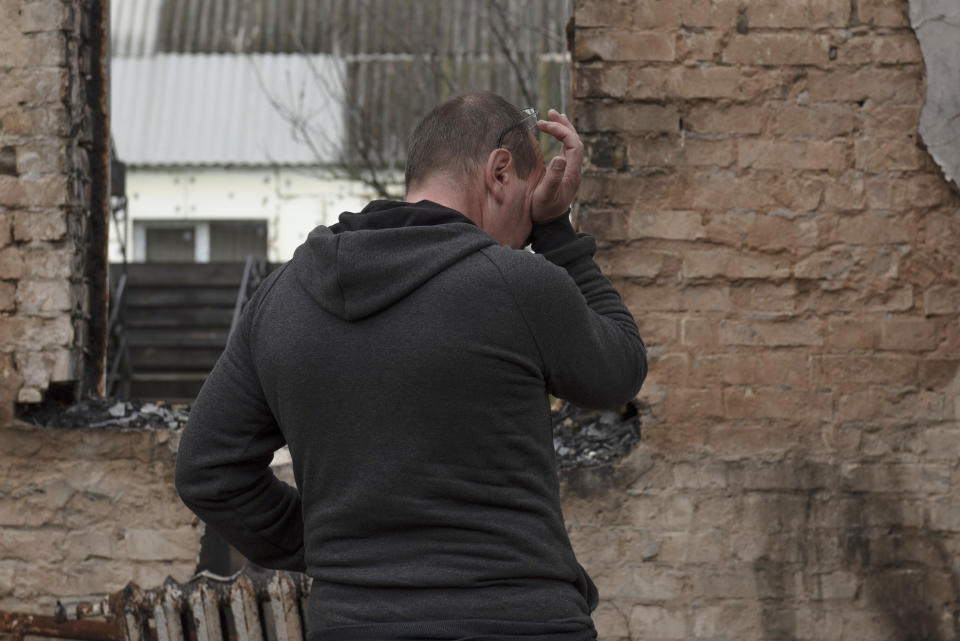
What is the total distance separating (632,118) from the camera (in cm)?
343

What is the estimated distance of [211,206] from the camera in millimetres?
12242

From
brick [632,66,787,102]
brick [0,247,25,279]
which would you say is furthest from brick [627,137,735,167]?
brick [0,247,25,279]

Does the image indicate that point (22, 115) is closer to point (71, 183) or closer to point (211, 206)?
point (71, 183)

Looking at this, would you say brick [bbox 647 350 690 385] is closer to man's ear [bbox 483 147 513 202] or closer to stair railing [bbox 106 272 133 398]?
man's ear [bbox 483 147 513 202]

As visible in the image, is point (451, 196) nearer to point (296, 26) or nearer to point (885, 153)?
point (885, 153)

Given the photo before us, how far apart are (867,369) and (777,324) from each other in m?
0.30

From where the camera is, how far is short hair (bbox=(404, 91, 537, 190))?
5.55ft

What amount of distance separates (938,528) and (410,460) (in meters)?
2.38

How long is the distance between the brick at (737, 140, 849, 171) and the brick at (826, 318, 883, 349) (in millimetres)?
469

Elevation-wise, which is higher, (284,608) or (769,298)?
(769,298)

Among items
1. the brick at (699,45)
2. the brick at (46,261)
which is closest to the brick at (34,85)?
the brick at (46,261)

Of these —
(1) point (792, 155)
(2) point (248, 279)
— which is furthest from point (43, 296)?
(2) point (248, 279)

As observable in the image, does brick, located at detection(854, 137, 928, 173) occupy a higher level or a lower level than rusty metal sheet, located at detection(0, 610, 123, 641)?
higher

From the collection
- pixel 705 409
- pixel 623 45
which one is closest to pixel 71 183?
pixel 623 45
